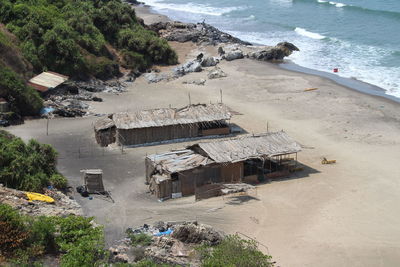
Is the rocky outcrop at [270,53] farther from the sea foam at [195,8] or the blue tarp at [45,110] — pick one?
the sea foam at [195,8]

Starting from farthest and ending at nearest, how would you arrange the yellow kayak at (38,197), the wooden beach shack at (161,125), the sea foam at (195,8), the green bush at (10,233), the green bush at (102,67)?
the sea foam at (195,8)
the green bush at (102,67)
the wooden beach shack at (161,125)
the yellow kayak at (38,197)
the green bush at (10,233)

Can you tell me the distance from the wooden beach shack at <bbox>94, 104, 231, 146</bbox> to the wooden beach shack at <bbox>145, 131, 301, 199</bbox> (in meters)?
4.97

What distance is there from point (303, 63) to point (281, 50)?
2.84m

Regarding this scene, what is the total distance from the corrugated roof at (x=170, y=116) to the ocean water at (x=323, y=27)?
1671cm

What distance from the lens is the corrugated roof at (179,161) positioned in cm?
2869

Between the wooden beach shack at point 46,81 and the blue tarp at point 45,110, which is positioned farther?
the wooden beach shack at point 46,81

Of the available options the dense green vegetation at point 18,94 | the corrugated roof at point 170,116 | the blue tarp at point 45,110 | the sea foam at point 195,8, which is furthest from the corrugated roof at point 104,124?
the sea foam at point 195,8

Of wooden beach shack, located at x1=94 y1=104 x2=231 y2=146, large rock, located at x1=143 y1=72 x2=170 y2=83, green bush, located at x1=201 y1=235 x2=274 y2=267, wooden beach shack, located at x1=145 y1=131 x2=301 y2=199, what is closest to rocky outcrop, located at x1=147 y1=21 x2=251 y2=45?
large rock, located at x1=143 y1=72 x2=170 y2=83

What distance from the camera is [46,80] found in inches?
1693

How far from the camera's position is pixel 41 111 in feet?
131

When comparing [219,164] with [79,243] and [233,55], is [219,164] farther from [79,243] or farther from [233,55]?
[233,55]

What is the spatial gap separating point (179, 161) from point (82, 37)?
24.7 metres

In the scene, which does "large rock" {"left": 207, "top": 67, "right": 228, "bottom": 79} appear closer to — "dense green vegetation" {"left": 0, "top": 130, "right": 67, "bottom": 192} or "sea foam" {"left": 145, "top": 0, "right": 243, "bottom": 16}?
"dense green vegetation" {"left": 0, "top": 130, "right": 67, "bottom": 192}

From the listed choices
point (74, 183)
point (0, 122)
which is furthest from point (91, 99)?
point (74, 183)
